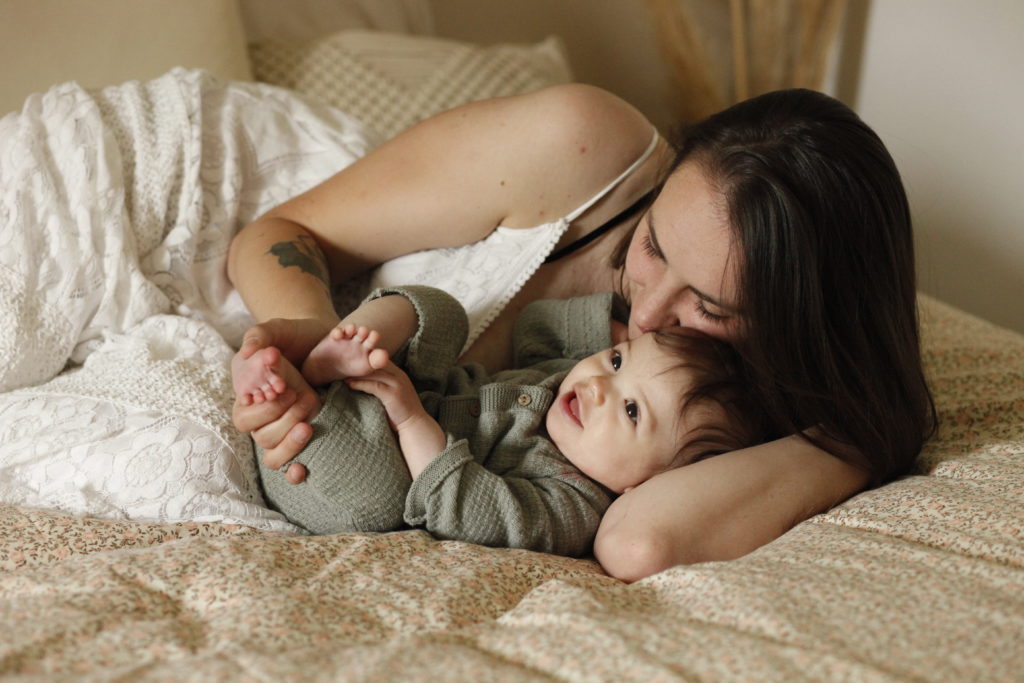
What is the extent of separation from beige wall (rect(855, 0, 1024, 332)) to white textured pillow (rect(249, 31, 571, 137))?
45.6 inches

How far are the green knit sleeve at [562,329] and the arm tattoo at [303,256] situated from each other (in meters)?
0.31

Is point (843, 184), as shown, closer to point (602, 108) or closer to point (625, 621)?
point (602, 108)

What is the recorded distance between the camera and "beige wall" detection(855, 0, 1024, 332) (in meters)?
2.24

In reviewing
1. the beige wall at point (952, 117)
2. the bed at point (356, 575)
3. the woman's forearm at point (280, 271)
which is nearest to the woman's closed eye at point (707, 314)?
the bed at point (356, 575)

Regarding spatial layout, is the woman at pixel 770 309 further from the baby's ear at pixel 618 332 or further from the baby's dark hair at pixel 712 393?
the baby's ear at pixel 618 332

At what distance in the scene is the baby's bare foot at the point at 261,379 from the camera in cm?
93

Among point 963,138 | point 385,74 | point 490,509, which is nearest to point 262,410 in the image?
point 490,509

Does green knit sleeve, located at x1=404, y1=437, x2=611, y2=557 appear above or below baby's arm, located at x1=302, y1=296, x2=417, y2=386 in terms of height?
below

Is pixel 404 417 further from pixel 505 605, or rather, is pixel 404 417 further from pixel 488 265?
pixel 488 265

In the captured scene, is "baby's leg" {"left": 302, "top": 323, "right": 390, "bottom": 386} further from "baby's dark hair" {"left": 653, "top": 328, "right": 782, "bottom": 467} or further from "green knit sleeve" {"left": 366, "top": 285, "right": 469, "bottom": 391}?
"baby's dark hair" {"left": 653, "top": 328, "right": 782, "bottom": 467}

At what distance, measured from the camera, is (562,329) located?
1.34 meters

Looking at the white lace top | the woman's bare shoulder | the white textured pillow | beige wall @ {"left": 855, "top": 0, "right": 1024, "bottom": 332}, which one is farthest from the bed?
beige wall @ {"left": 855, "top": 0, "right": 1024, "bottom": 332}

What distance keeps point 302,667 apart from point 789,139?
790 mm

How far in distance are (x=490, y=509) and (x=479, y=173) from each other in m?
0.57
